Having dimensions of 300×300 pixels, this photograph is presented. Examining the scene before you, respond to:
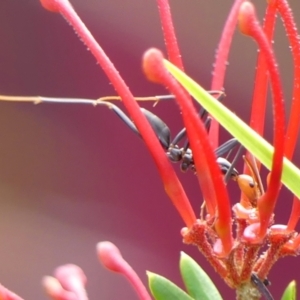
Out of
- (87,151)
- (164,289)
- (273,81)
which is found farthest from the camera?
(87,151)

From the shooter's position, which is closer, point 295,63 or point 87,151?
point 295,63

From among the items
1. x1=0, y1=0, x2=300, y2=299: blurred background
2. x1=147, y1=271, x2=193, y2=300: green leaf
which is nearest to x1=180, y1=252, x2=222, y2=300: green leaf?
x1=147, y1=271, x2=193, y2=300: green leaf

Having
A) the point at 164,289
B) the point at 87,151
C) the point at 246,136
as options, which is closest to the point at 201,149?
the point at 246,136

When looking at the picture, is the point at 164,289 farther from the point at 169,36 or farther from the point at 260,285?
the point at 169,36

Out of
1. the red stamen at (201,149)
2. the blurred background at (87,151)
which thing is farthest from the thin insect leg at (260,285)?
the blurred background at (87,151)

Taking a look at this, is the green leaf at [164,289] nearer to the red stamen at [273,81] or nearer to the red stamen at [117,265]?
the red stamen at [117,265]

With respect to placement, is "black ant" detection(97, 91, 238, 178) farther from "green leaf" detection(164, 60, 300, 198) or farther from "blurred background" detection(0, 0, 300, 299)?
"blurred background" detection(0, 0, 300, 299)
